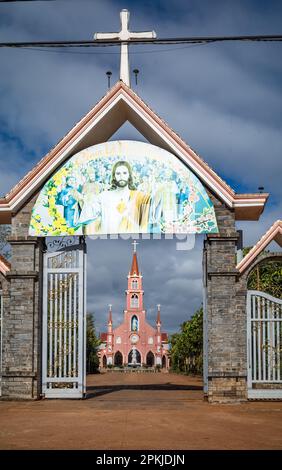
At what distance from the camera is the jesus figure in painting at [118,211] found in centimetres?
1669

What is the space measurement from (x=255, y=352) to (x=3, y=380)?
660 cm

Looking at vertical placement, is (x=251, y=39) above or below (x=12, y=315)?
above

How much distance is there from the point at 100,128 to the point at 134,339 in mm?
79219

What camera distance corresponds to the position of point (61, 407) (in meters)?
15.0

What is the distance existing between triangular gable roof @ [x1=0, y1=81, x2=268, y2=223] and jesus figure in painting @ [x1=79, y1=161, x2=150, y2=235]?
54.1 inches

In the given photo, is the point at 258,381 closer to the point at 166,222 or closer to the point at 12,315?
the point at 166,222

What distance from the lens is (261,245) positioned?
1656 cm

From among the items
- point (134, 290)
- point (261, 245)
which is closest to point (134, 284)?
point (134, 290)

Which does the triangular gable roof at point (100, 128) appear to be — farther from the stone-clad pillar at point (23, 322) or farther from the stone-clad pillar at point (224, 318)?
the stone-clad pillar at point (23, 322)

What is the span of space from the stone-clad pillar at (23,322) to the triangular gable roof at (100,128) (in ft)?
3.08

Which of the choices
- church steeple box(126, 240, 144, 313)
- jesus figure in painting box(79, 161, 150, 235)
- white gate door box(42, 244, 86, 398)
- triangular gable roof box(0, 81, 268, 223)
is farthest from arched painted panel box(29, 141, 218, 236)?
church steeple box(126, 240, 144, 313)

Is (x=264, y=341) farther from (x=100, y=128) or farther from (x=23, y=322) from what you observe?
(x=100, y=128)

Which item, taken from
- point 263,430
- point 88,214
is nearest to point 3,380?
point 88,214

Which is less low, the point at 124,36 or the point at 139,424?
the point at 124,36
